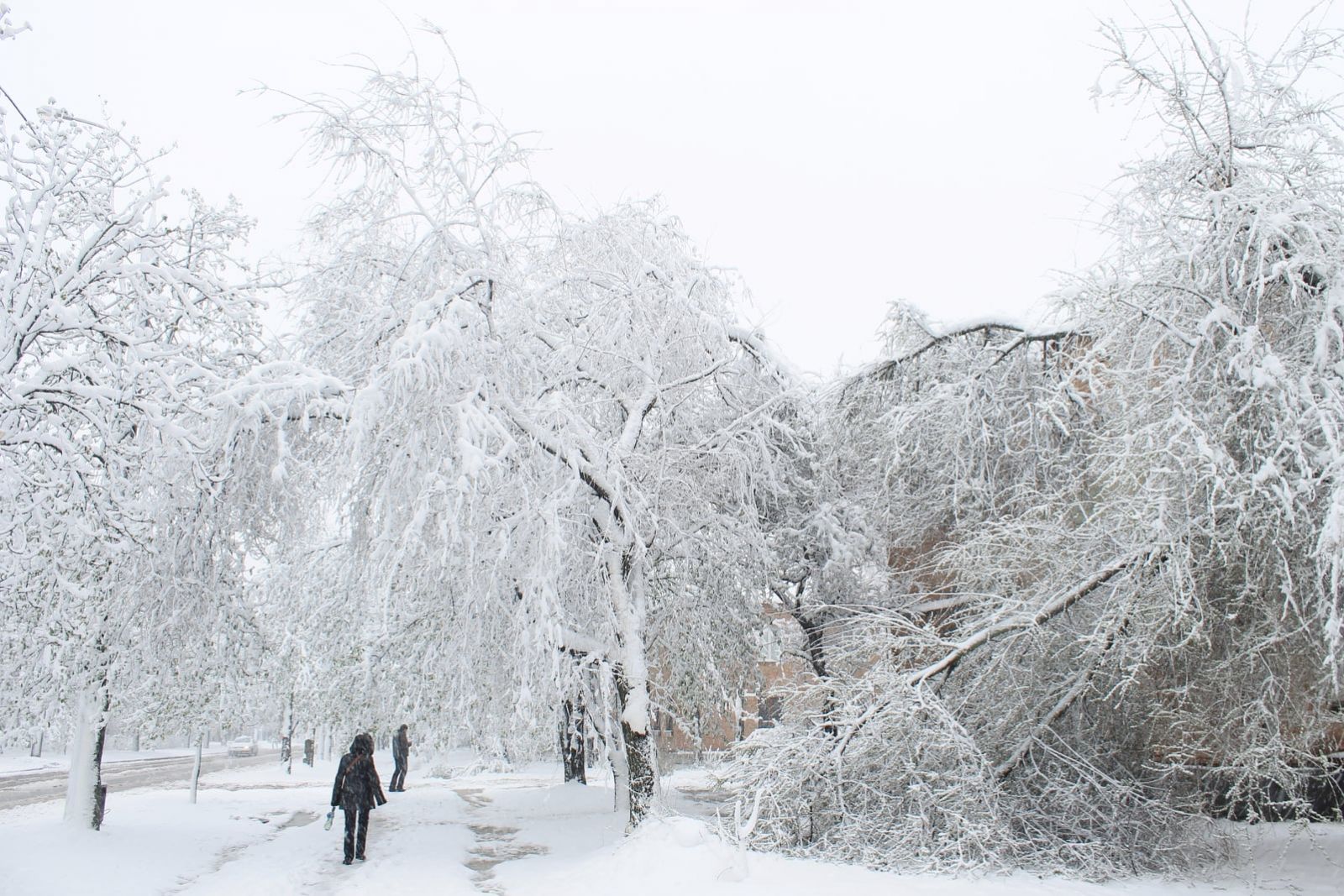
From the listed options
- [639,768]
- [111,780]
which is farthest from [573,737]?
[111,780]

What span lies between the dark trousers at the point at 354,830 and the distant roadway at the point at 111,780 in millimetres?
8737

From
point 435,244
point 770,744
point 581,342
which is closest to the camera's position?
point 770,744

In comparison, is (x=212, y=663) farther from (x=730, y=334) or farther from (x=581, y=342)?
(x=730, y=334)

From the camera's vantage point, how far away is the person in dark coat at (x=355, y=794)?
36.6 feet

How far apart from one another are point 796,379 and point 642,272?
2.55 metres

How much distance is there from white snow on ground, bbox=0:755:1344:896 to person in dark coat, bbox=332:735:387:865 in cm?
27

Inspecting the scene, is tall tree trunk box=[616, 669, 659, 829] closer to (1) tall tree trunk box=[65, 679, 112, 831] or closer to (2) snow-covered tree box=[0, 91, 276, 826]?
(2) snow-covered tree box=[0, 91, 276, 826]

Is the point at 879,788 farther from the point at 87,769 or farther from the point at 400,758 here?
the point at 400,758

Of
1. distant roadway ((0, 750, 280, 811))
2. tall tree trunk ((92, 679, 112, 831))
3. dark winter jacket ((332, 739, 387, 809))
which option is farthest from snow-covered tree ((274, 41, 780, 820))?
distant roadway ((0, 750, 280, 811))

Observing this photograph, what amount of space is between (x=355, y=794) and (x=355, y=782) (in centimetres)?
15

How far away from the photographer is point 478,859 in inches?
454

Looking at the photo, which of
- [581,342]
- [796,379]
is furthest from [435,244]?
[796,379]

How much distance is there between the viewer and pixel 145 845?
38.6ft

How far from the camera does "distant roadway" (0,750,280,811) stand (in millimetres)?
22172
